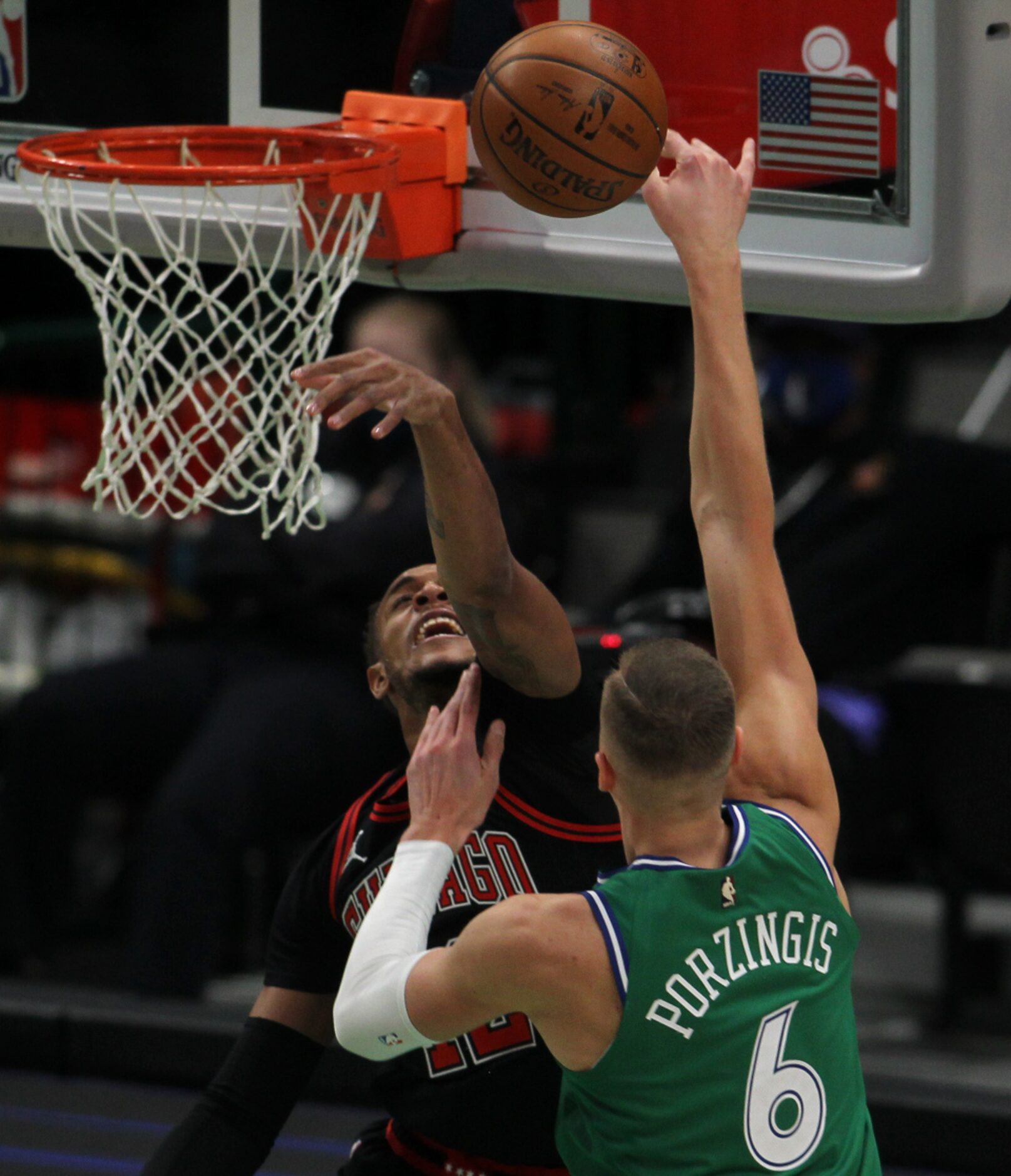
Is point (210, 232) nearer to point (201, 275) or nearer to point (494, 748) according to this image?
point (201, 275)

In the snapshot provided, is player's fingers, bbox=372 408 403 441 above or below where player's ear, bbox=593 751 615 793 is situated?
above

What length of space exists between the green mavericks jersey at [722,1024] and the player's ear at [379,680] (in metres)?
0.79

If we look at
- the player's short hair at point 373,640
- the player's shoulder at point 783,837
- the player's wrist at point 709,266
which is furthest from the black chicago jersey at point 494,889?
the player's wrist at point 709,266

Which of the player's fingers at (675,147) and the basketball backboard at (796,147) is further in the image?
the basketball backboard at (796,147)

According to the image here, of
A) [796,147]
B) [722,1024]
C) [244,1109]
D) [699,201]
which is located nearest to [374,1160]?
[244,1109]

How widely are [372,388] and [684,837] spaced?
776 mm

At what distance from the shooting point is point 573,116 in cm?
265

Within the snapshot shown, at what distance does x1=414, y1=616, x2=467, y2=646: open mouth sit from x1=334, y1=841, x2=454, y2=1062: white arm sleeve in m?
0.54

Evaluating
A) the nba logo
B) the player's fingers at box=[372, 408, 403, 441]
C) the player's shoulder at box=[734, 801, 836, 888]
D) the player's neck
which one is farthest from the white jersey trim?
the nba logo

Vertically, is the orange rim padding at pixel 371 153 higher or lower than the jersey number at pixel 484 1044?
higher

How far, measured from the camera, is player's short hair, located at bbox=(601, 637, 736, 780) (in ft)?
7.23

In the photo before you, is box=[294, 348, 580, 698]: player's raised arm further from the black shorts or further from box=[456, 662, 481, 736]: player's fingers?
the black shorts

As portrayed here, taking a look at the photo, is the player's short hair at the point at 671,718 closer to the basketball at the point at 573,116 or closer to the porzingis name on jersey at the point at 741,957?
the porzingis name on jersey at the point at 741,957

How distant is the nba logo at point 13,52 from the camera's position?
3.27 meters
